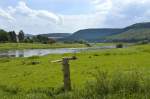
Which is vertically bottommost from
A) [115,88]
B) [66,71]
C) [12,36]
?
[115,88]

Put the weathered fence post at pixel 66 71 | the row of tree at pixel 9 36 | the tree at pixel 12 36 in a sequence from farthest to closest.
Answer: the tree at pixel 12 36 → the row of tree at pixel 9 36 → the weathered fence post at pixel 66 71

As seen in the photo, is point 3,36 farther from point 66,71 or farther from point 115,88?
point 115,88

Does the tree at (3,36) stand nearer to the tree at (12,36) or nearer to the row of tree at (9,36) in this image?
the row of tree at (9,36)

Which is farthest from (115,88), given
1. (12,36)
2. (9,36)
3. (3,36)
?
(12,36)

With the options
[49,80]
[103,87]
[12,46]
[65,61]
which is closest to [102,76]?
[103,87]

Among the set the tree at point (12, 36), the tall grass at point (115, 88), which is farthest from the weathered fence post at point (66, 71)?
the tree at point (12, 36)

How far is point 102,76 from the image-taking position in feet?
49.6

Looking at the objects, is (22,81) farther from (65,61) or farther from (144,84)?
(144,84)

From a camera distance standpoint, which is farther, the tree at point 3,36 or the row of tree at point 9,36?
the row of tree at point 9,36

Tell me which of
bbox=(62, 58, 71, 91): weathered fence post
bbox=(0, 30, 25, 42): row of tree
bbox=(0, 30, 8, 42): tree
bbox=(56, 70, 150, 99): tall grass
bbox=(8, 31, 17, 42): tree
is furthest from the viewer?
bbox=(8, 31, 17, 42): tree

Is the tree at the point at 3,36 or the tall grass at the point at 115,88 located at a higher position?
the tree at the point at 3,36

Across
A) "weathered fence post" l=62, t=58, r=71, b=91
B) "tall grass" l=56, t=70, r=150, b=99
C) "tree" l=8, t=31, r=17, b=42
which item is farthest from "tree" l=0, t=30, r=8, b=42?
"tall grass" l=56, t=70, r=150, b=99

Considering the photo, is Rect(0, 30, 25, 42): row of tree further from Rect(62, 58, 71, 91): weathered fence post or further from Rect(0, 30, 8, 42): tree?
Rect(62, 58, 71, 91): weathered fence post

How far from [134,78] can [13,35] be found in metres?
182
